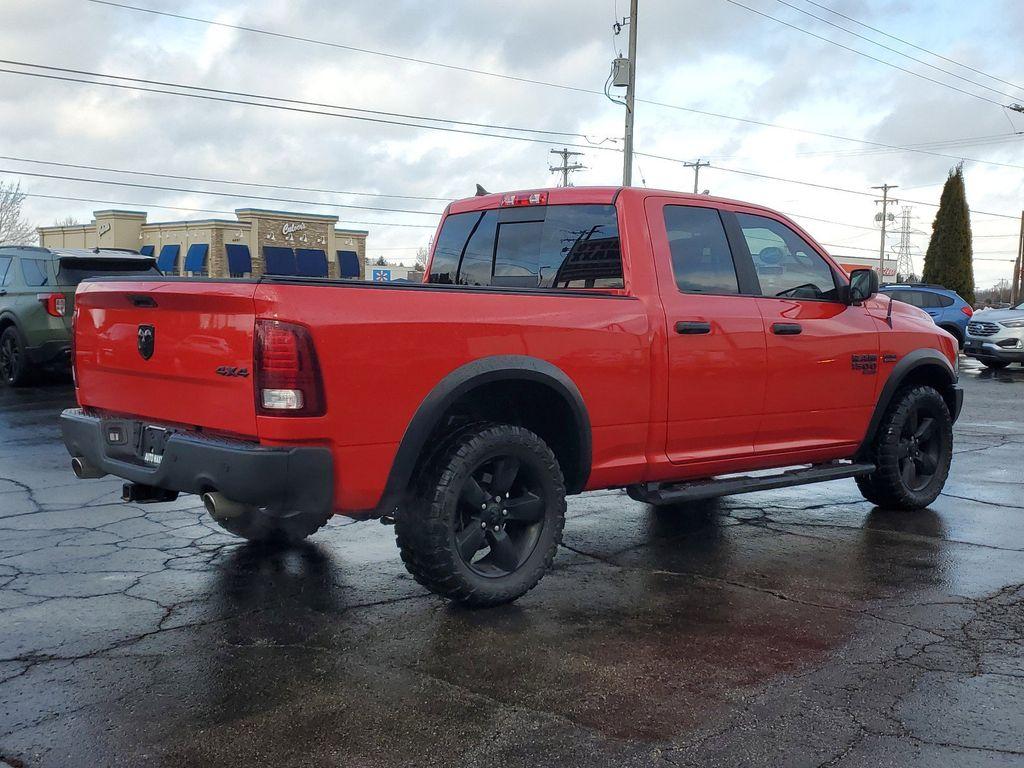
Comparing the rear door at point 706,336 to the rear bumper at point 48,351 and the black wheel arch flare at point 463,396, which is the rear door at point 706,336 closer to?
the black wheel arch flare at point 463,396

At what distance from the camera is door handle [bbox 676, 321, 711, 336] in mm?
5234

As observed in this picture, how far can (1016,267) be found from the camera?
6172 cm

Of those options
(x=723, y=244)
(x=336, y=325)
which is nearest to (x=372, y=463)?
(x=336, y=325)

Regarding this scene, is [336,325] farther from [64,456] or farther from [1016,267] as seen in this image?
Answer: [1016,267]

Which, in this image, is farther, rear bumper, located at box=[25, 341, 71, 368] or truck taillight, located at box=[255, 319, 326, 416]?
rear bumper, located at box=[25, 341, 71, 368]

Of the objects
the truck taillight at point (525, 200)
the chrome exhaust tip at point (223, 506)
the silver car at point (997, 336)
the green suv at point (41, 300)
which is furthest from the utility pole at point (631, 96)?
the chrome exhaust tip at point (223, 506)

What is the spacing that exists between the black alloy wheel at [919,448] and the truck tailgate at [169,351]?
4.55 metres

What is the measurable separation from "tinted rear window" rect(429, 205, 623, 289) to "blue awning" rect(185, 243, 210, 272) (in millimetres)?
40877

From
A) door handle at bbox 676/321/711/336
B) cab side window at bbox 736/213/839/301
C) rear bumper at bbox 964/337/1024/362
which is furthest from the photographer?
rear bumper at bbox 964/337/1024/362

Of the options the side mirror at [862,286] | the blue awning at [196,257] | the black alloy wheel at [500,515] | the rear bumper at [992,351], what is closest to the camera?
the black alloy wheel at [500,515]

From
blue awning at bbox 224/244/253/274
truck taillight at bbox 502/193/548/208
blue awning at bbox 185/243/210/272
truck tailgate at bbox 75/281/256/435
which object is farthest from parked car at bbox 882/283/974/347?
blue awning at bbox 185/243/210/272

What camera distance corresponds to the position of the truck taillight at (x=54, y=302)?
1314 centimetres

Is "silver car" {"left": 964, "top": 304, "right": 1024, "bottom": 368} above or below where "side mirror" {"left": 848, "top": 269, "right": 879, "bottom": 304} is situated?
below

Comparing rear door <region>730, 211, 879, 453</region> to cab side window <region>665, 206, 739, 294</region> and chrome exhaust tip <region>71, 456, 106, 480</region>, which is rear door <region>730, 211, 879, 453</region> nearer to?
cab side window <region>665, 206, 739, 294</region>
